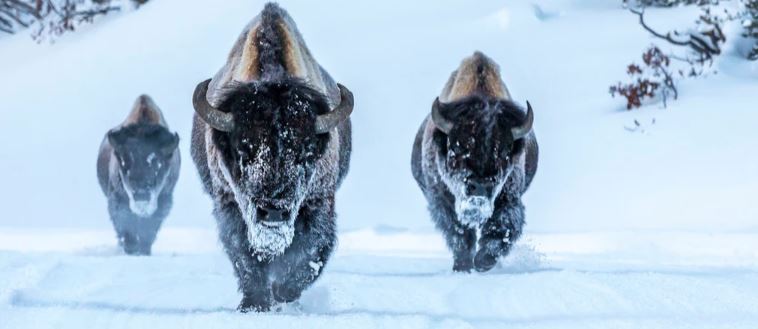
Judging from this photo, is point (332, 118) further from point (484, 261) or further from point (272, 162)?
point (484, 261)

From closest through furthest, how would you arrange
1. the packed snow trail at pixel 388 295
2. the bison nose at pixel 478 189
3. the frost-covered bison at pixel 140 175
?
the packed snow trail at pixel 388 295 < the bison nose at pixel 478 189 < the frost-covered bison at pixel 140 175

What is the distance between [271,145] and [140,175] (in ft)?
17.0

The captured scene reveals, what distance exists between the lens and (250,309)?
5566mm

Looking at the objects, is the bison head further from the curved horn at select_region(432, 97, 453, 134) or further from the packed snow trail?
the curved horn at select_region(432, 97, 453, 134)

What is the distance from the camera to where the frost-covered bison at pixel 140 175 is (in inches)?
393

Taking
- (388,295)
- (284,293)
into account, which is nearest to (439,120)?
(388,295)

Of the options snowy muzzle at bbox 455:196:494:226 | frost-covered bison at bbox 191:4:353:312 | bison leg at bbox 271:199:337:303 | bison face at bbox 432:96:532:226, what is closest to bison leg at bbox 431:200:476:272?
bison face at bbox 432:96:532:226

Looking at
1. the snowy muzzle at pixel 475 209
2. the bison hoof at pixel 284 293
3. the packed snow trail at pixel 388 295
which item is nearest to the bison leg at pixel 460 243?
the packed snow trail at pixel 388 295

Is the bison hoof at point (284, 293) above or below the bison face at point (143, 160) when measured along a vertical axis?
above

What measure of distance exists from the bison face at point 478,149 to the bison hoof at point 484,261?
31cm

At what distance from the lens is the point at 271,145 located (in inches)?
199

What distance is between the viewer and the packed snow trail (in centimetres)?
463

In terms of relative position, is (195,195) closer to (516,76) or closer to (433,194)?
(516,76)

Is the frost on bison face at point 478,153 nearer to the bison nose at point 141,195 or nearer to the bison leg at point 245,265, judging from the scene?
the bison leg at point 245,265
